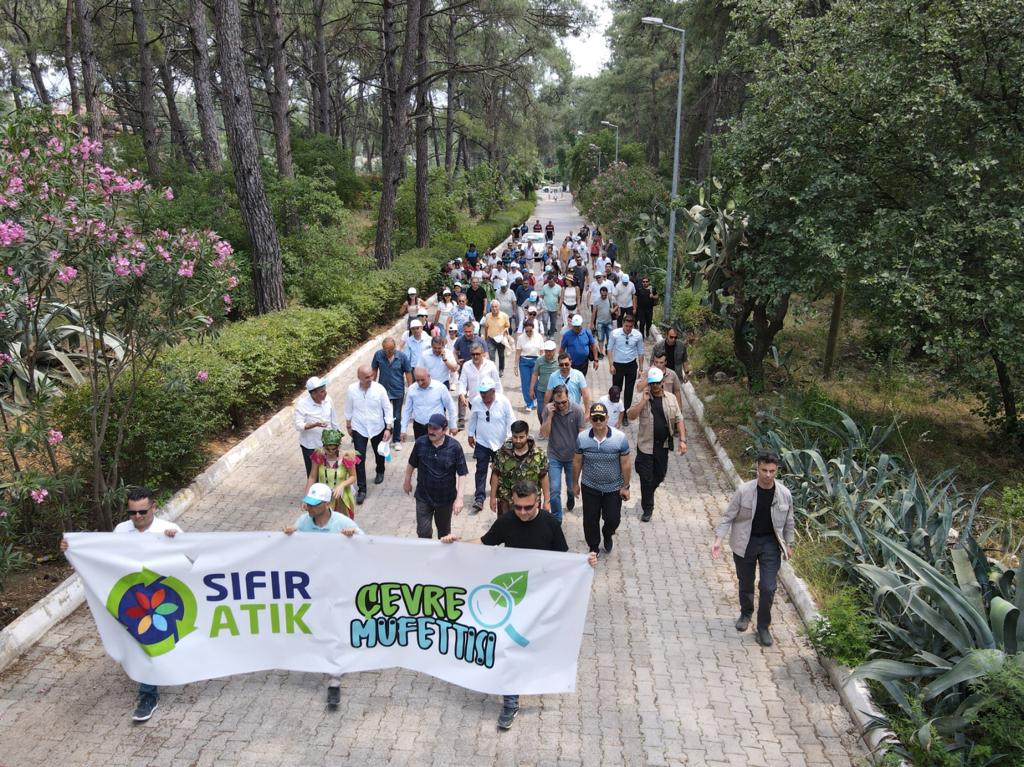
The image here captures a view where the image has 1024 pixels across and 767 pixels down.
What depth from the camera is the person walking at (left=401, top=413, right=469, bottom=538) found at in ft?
22.0

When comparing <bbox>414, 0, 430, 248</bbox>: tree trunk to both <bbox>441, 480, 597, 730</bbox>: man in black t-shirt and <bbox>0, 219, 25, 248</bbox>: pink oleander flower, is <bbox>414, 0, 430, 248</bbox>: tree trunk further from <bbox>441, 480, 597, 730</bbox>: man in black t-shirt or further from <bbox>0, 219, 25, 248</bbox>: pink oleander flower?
<bbox>441, 480, 597, 730</bbox>: man in black t-shirt

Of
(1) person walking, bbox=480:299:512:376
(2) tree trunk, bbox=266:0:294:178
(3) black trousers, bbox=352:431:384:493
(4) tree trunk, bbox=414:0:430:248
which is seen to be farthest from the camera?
(4) tree trunk, bbox=414:0:430:248

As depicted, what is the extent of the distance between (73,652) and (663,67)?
4878cm

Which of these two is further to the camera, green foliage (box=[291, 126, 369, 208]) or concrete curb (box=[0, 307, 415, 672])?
green foliage (box=[291, 126, 369, 208])

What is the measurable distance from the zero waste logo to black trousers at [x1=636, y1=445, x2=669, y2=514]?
187 inches

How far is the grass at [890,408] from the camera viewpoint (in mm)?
10648

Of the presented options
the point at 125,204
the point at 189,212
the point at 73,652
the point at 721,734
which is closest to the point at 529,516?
the point at 721,734

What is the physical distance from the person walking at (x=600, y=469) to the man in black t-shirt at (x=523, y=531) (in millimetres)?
1727

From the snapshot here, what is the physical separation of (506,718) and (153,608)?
8.03 ft

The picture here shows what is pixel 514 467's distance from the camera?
21.9 feet

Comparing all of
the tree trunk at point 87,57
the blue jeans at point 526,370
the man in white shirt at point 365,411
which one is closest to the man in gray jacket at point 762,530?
the man in white shirt at point 365,411

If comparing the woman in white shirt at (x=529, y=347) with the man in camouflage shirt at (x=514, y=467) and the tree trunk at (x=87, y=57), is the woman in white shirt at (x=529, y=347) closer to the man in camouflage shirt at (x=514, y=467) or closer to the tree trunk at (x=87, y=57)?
the man in camouflage shirt at (x=514, y=467)

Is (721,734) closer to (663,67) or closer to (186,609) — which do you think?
(186,609)

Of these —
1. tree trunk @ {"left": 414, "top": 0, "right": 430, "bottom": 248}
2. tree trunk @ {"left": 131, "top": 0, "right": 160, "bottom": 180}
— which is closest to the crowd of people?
tree trunk @ {"left": 414, "top": 0, "right": 430, "bottom": 248}
